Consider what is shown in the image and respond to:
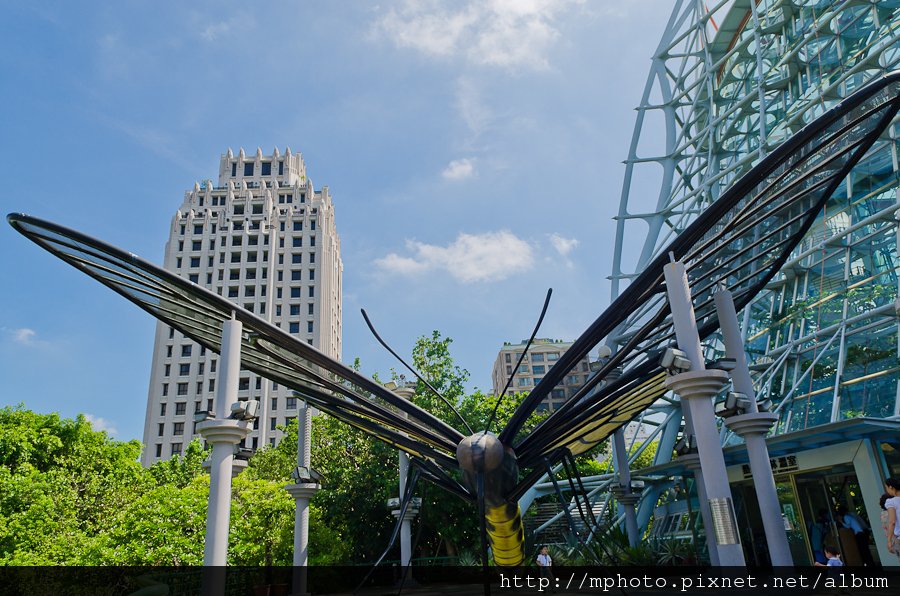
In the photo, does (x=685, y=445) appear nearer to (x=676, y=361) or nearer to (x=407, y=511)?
(x=676, y=361)

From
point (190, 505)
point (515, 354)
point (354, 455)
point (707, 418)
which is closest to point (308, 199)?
point (515, 354)

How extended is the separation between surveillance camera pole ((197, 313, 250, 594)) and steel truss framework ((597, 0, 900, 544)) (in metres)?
9.82

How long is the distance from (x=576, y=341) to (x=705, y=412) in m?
2.30

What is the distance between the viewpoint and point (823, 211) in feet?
73.9

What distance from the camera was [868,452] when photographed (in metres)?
14.3

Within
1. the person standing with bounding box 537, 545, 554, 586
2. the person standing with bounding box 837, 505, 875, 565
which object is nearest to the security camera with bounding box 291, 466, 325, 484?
the person standing with bounding box 537, 545, 554, 586

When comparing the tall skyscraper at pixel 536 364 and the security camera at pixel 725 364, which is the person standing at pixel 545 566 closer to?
the security camera at pixel 725 364

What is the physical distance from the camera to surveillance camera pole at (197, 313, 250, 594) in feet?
29.3

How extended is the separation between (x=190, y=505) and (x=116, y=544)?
8.00ft

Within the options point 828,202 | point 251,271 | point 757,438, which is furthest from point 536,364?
point 757,438

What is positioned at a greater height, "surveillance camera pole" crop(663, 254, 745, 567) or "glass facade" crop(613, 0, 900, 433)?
"glass facade" crop(613, 0, 900, 433)

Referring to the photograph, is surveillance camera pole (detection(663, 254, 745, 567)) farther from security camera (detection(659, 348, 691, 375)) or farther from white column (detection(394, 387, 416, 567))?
white column (detection(394, 387, 416, 567))

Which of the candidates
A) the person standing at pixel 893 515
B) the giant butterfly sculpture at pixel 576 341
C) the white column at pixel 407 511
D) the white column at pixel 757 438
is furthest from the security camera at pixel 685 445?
the white column at pixel 407 511

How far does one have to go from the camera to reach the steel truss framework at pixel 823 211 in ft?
58.7
